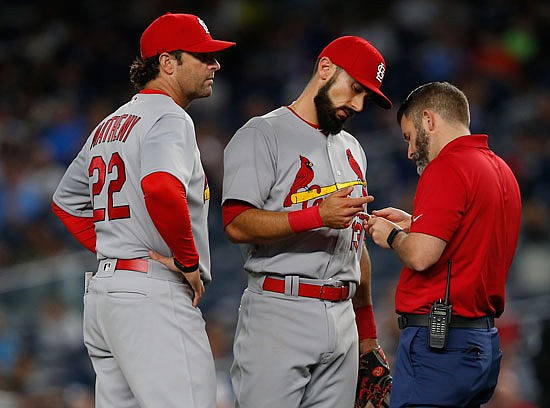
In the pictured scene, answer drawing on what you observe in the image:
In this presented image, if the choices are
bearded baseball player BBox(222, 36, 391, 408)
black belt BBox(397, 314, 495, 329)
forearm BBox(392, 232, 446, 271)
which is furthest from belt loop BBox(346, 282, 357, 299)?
forearm BBox(392, 232, 446, 271)

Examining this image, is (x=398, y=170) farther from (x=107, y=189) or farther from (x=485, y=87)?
(x=107, y=189)

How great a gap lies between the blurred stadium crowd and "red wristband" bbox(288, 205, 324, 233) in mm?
2230

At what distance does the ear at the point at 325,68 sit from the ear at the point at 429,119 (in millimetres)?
436

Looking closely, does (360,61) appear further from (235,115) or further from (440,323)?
(235,115)

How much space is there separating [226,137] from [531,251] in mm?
3631

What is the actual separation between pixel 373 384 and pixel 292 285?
0.61 m

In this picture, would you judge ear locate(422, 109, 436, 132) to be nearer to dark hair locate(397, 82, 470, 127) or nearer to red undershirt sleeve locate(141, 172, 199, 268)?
dark hair locate(397, 82, 470, 127)

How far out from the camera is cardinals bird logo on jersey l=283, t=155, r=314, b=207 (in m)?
3.83

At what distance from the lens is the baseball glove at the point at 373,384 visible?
4.06m

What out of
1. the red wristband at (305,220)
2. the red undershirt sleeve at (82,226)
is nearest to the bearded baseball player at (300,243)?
the red wristband at (305,220)

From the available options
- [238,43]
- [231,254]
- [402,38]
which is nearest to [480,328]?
[231,254]

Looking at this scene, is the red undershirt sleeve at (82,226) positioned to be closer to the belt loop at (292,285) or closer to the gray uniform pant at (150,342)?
the gray uniform pant at (150,342)

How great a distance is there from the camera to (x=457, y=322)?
3.54m

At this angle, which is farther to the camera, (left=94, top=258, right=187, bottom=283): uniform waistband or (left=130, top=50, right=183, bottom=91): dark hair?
(left=130, top=50, right=183, bottom=91): dark hair
